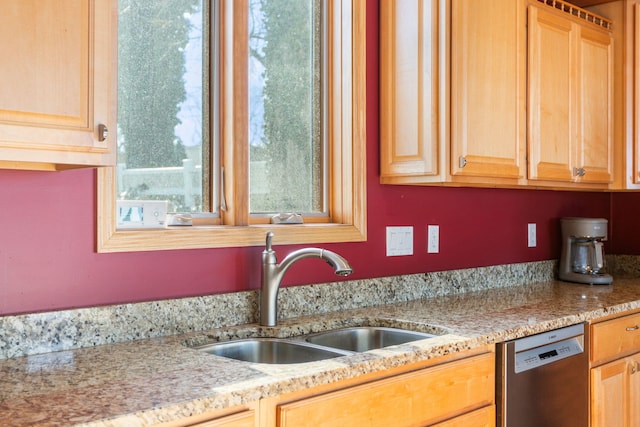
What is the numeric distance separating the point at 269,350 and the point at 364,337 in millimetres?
367

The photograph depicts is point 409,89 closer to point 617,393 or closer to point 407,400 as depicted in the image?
point 407,400

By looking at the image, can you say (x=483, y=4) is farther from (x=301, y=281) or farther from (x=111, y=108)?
(x=111, y=108)

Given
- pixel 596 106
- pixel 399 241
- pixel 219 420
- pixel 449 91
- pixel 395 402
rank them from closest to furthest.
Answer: pixel 219 420, pixel 395 402, pixel 449 91, pixel 399 241, pixel 596 106

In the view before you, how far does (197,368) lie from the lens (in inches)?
59.1

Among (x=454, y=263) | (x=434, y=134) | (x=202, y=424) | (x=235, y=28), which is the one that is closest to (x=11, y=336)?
(x=202, y=424)

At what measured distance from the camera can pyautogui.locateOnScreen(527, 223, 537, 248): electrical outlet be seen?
3277 millimetres

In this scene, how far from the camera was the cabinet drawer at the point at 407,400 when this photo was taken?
1.50 metres

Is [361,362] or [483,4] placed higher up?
[483,4]

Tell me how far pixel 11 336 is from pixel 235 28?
120 centimetres

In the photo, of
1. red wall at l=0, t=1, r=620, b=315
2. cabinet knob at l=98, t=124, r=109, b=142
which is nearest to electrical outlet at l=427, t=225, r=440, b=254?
red wall at l=0, t=1, r=620, b=315

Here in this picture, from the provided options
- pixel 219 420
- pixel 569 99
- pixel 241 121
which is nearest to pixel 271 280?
pixel 241 121

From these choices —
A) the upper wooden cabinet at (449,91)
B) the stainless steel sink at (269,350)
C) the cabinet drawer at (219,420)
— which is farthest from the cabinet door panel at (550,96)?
the cabinet drawer at (219,420)

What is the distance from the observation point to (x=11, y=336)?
1.59 m

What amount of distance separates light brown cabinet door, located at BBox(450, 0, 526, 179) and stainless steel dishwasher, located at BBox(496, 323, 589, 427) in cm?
66
